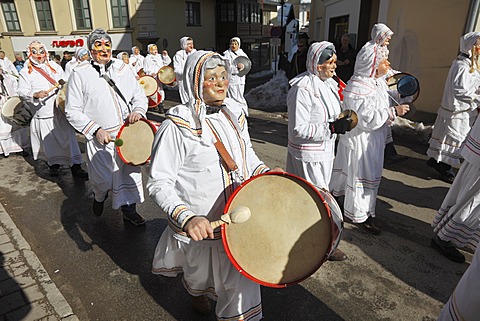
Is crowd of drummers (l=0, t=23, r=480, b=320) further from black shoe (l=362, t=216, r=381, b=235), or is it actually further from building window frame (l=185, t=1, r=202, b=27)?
building window frame (l=185, t=1, r=202, b=27)

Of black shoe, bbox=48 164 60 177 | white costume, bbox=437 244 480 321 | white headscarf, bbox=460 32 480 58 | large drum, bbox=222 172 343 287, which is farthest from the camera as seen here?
black shoe, bbox=48 164 60 177

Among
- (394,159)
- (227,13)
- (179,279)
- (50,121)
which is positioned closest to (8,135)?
(50,121)

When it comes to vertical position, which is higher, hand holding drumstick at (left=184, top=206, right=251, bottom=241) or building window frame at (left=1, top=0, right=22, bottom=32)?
building window frame at (left=1, top=0, right=22, bottom=32)

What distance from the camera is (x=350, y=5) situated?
11812 mm

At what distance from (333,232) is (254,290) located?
2.34ft

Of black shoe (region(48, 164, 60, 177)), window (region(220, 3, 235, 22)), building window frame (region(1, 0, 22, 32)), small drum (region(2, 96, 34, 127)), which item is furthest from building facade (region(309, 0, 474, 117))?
building window frame (region(1, 0, 22, 32))

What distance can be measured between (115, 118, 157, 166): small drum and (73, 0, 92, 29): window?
21633 millimetres

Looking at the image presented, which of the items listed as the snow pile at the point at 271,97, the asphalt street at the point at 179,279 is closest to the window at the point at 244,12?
the snow pile at the point at 271,97

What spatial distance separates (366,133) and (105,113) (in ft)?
9.38

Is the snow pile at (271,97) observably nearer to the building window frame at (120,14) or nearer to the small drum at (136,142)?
the small drum at (136,142)

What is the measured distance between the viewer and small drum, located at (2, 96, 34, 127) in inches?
235

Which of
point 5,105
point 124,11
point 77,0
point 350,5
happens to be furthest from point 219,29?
point 5,105

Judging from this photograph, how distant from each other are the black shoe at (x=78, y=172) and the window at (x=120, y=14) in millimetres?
18511

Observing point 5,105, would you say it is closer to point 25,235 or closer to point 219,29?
point 25,235
